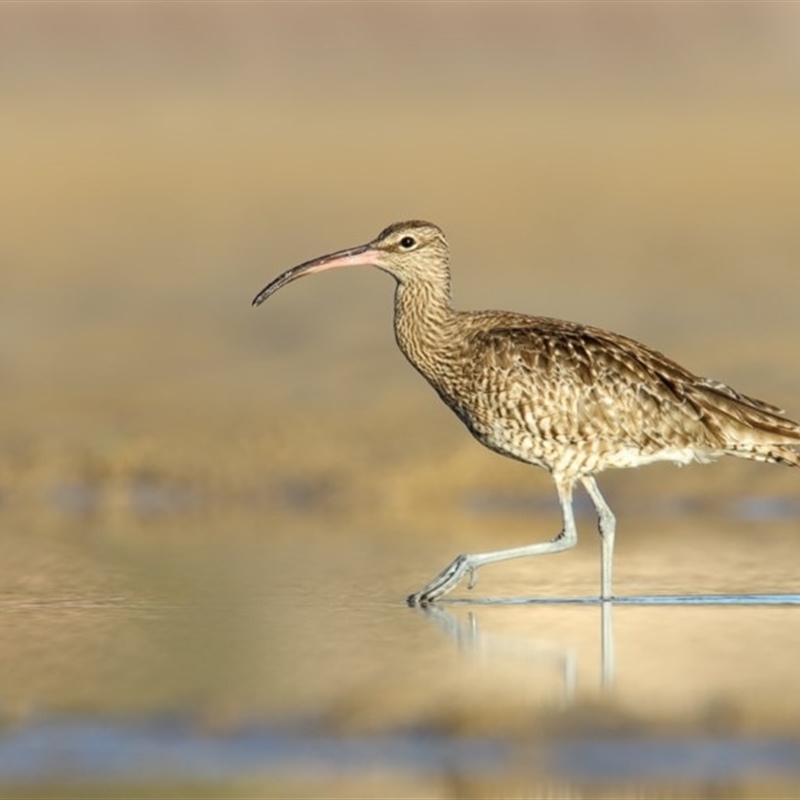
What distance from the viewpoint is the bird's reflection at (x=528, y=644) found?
11570mm

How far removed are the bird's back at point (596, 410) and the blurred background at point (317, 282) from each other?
71cm

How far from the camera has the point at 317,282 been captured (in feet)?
85.0

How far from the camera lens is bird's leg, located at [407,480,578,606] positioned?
1346 cm

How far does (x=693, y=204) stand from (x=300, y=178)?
16.0 feet

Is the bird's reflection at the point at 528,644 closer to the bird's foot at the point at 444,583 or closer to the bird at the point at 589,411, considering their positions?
the bird's foot at the point at 444,583

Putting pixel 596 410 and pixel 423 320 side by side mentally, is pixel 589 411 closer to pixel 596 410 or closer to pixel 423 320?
pixel 596 410

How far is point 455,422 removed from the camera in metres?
19.3

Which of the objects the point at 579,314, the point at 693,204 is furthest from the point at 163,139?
the point at 579,314

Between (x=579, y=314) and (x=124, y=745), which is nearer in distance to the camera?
(x=124, y=745)

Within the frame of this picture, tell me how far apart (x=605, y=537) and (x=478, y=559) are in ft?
2.28

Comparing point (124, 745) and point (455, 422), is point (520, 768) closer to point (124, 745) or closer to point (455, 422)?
point (124, 745)

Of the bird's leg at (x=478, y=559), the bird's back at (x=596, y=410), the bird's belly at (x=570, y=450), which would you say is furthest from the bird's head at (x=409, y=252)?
the bird's leg at (x=478, y=559)

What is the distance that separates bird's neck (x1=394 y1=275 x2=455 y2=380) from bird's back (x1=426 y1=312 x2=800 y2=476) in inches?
12.8

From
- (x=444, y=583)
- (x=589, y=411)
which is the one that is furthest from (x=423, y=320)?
(x=444, y=583)
